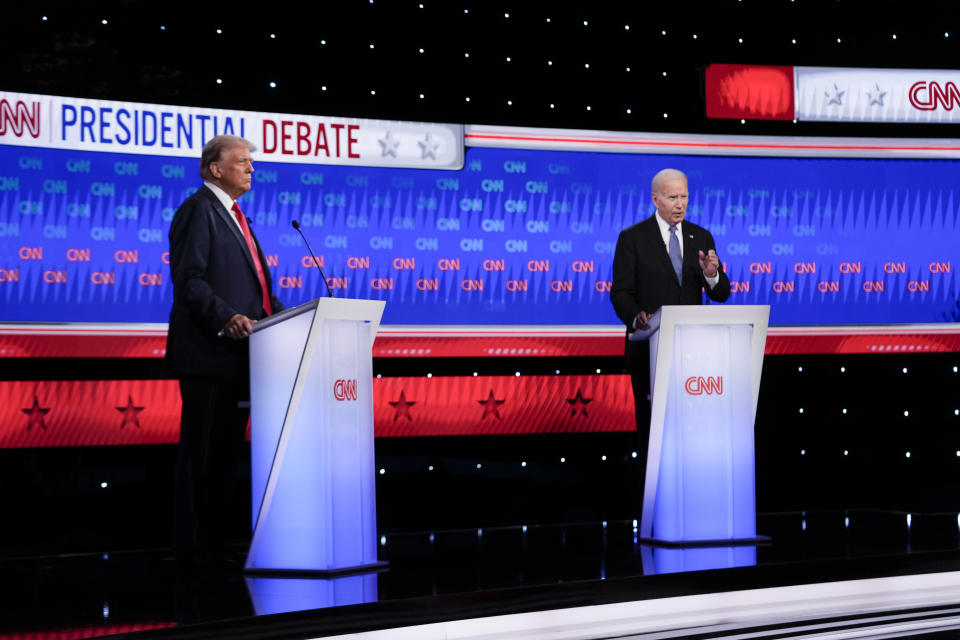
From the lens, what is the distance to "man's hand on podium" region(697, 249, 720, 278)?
4.47 m

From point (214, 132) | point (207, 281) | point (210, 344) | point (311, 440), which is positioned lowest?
point (311, 440)

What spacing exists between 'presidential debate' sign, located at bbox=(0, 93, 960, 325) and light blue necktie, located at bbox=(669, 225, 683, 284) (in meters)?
1.07

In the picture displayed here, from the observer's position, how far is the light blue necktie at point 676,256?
15.8 feet

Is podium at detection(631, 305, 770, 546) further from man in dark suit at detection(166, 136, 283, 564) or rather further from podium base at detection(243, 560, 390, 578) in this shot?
man in dark suit at detection(166, 136, 283, 564)

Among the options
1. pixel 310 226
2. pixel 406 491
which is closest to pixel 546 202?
pixel 310 226

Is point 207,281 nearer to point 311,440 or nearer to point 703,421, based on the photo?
point 311,440

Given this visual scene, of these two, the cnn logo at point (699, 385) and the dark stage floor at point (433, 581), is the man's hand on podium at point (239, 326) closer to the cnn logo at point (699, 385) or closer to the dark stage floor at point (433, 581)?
the dark stage floor at point (433, 581)

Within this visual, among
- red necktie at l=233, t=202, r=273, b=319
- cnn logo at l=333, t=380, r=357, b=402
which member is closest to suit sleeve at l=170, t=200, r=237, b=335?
red necktie at l=233, t=202, r=273, b=319

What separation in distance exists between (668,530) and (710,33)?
292cm

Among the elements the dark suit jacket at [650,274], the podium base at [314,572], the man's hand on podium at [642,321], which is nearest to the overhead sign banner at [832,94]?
the dark suit jacket at [650,274]

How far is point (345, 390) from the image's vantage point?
→ 376 cm

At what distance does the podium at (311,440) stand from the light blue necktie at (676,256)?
152cm

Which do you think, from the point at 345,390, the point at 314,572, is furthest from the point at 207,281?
the point at 314,572

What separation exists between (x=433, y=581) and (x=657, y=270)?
176 centimetres
